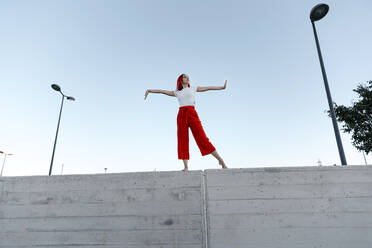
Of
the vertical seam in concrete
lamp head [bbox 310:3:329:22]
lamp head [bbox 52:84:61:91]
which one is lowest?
the vertical seam in concrete

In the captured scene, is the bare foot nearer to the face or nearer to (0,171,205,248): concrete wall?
(0,171,205,248): concrete wall

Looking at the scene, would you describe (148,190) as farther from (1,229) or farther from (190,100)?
(1,229)

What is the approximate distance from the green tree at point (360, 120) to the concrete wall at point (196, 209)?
15743 mm

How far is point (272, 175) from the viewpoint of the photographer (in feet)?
11.5

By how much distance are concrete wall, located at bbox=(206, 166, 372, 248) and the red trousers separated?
0.72 meters

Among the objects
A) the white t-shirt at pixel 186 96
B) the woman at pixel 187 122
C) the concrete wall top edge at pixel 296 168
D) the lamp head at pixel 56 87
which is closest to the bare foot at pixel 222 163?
the woman at pixel 187 122

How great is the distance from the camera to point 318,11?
662cm

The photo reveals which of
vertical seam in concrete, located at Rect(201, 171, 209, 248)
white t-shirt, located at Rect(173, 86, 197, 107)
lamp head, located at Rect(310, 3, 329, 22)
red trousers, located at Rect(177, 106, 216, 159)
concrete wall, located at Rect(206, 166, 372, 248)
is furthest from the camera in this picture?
lamp head, located at Rect(310, 3, 329, 22)

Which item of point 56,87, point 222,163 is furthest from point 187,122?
point 56,87

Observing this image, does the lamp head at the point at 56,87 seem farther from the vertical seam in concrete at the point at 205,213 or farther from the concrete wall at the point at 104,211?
the vertical seam in concrete at the point at 205,213

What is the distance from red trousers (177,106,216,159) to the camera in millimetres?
4141

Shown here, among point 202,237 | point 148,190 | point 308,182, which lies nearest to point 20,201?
point 148,190

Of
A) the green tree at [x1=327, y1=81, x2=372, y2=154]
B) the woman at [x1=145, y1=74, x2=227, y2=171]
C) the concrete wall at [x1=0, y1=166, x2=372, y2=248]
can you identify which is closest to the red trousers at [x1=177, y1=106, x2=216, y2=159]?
the woman at [x1=145, y1=74, x2=227, y2=171]

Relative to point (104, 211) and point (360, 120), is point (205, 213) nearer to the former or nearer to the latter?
point (104, 211)
